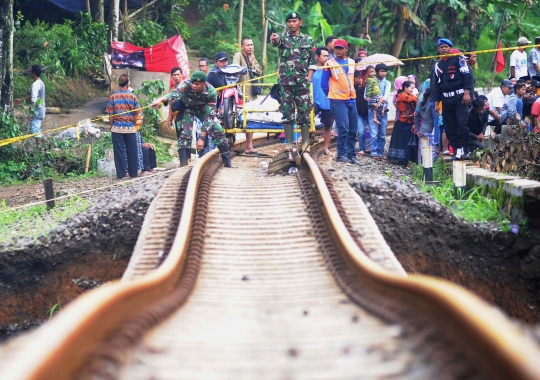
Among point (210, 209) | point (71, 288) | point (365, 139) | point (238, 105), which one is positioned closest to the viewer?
point (210, 209)

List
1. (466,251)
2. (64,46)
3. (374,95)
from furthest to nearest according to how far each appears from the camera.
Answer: (64,46), (374,95), (466,251)

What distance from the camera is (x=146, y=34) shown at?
73.8 feet

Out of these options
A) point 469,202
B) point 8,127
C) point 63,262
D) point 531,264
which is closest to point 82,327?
point 63,262

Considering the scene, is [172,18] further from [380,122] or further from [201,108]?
[201,108]

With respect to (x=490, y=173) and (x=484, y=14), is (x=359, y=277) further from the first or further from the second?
(x=484, y=14)

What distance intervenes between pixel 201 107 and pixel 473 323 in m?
8.01

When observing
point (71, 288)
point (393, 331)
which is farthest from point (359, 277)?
point (71, 288)

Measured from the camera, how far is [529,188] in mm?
8891

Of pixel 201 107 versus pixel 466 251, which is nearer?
pixel 466 251

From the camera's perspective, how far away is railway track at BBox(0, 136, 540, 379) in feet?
11.3

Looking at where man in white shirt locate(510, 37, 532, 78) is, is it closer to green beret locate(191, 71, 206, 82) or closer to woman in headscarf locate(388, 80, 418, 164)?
woman in headscarf locate(388, 80, 418, 164)

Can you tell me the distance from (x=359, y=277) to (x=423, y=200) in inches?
155

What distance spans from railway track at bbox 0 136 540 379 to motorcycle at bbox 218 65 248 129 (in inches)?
200

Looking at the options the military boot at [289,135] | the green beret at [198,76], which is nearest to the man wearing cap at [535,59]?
the military boot at [289,135]
